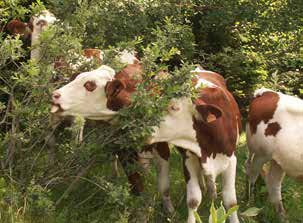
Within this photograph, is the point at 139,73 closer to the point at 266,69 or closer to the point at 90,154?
the point at 90,154

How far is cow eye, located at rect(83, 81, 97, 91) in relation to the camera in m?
4.83

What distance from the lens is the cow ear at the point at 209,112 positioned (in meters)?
4.90

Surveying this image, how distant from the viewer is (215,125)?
202 inches

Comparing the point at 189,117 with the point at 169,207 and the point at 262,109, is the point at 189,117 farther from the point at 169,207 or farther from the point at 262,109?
the point at 262,109

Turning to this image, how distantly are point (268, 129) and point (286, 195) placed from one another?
1021mm

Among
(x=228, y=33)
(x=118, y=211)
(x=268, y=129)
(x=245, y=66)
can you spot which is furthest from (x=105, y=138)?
(x=228, y=33)

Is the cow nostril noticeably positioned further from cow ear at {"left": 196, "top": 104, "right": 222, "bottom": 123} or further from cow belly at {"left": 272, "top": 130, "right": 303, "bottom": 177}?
cow belly at {"left": 272, "top": 130, "right": 303, "bottom": 177}

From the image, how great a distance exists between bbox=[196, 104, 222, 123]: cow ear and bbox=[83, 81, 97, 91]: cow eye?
89 cm

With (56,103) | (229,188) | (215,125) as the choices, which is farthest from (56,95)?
(229,188)

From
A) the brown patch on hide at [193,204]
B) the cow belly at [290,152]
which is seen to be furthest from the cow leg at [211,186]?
the cow belly at [290,152]

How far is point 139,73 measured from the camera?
4.91 m

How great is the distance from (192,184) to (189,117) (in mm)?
610

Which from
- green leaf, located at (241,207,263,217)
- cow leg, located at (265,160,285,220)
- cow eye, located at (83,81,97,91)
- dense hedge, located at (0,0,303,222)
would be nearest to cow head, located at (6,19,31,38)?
dense hedge, located at (0,0,303,222)

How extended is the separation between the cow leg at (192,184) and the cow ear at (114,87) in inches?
34.8
